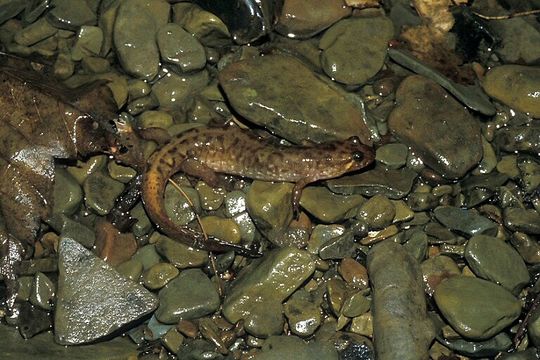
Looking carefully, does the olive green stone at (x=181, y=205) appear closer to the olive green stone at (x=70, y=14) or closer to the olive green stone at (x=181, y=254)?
the olive green stone at (x=181, y=254)

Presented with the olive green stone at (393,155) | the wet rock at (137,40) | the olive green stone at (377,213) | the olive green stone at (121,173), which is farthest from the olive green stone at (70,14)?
the olive green stone at (377,213)

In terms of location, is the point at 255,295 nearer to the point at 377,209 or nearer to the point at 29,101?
the point at 377,209

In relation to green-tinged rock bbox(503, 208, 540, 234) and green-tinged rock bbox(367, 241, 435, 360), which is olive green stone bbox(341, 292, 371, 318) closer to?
green-tinged rock bbox(367, 241, 435, 360)

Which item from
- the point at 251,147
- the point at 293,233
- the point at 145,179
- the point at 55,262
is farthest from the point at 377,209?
the point at 55,262

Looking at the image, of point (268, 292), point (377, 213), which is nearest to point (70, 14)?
point (268, 292)

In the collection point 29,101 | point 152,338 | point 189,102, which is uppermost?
point 29,101

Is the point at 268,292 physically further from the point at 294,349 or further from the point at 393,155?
the point at 393,155
